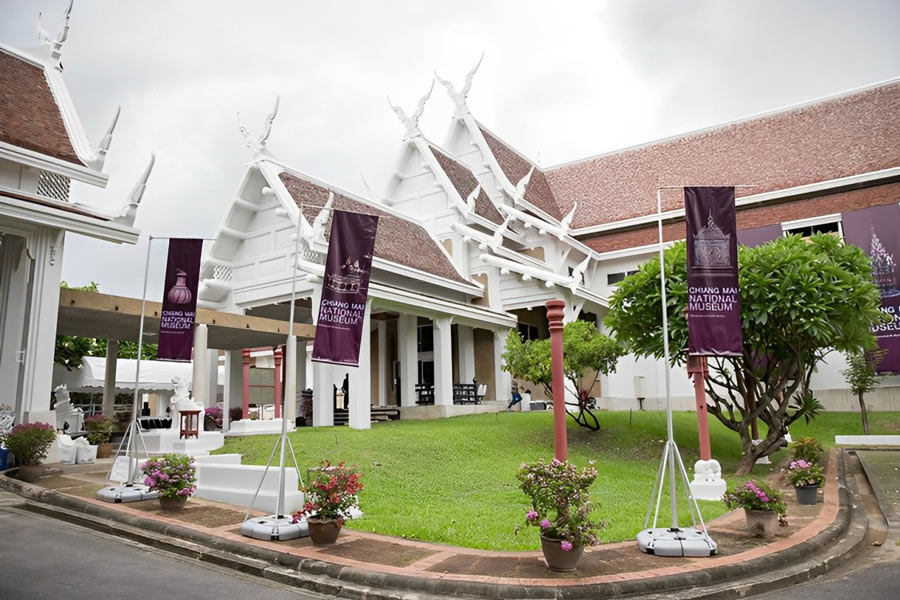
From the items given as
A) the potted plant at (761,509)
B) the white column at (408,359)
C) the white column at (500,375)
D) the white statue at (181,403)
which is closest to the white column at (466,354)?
the white column at (500,375)

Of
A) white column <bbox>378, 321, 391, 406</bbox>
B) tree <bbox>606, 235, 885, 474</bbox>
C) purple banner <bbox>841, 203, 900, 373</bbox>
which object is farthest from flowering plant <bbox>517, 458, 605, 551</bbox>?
purple banner <bbox>841, 203, 900, 373</bbox>

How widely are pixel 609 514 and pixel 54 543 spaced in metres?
6.42

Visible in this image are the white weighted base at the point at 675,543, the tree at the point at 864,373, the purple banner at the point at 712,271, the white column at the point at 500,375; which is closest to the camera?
the white weighted base at the point at 675,543

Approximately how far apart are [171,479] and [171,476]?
0.04 meters

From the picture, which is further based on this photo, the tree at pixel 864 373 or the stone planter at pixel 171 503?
the tree at pixel 864 373

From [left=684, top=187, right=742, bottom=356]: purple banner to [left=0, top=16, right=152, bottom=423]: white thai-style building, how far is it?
1010 centimetres

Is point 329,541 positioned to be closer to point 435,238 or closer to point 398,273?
point 398,273

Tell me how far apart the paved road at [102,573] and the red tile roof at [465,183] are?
18330 millimetres

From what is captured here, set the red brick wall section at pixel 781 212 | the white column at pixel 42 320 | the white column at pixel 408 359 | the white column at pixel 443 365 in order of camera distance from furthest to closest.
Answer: the red brick wall section at pixel 781 212, the white column at pixel 408 359, the white column at pixel 443 365, the white column at pixel 42 320

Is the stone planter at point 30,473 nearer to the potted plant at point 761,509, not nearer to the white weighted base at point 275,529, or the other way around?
the white weighted base at point 275,529

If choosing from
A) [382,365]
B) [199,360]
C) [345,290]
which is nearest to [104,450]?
[199,360]

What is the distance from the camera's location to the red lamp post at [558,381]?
785 cm

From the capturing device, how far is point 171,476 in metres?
8.60

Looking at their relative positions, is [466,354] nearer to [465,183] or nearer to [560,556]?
[465,183]
